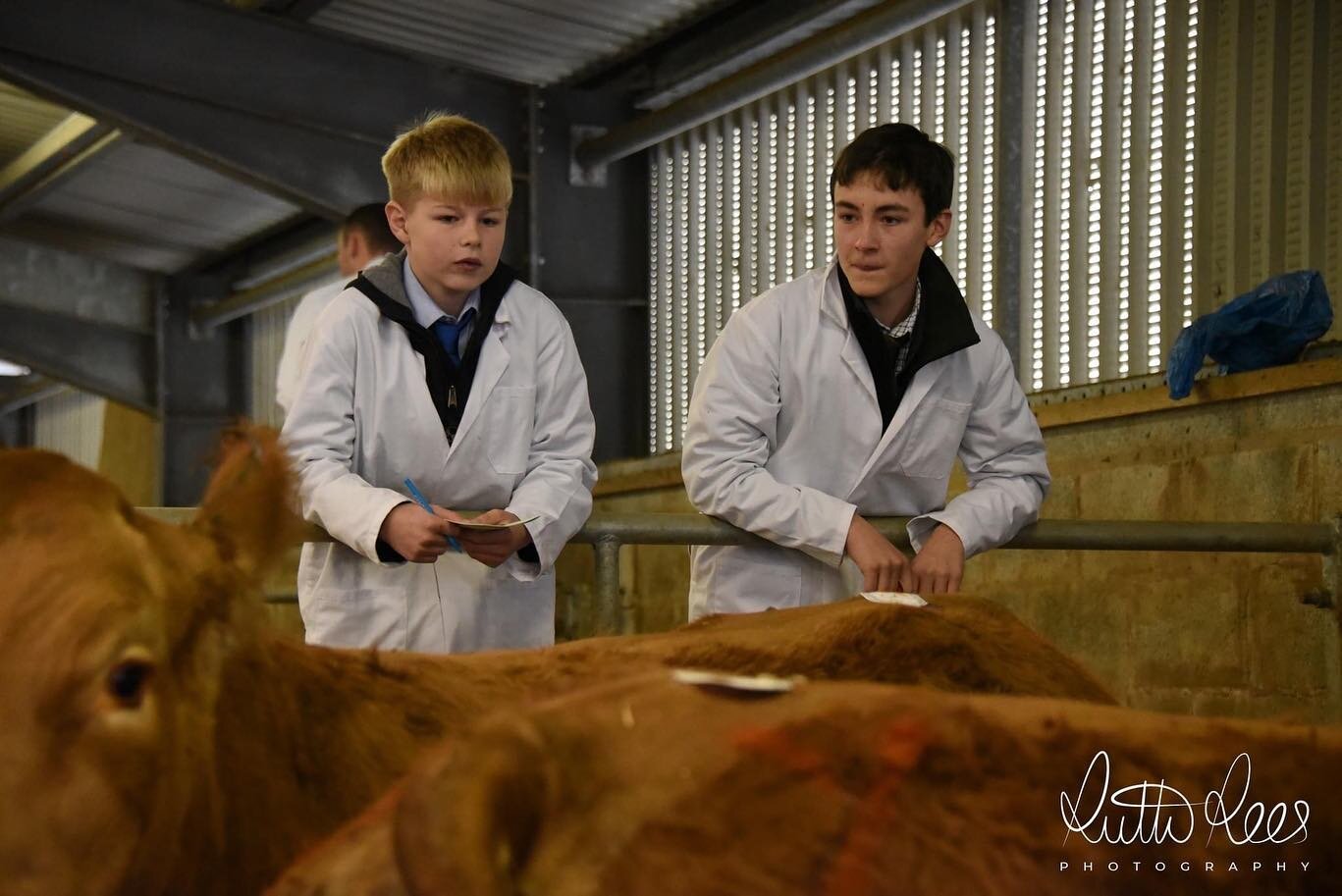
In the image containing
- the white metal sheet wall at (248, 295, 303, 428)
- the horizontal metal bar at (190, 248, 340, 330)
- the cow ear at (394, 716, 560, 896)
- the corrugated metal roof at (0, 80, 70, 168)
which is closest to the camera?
the cow ear at (394, 716, 560, 896)

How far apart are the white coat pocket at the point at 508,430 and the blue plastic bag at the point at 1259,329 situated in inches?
109

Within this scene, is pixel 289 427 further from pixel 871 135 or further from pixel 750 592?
pixel 871 135

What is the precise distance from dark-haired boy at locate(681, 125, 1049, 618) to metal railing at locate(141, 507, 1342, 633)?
0.17ft

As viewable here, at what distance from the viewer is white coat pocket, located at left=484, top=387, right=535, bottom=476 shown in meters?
2.65

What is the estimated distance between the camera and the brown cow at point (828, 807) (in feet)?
2.37

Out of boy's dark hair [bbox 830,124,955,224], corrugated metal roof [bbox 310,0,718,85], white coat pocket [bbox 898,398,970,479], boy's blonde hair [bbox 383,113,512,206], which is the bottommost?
white coat pocket [bbox 898,398,970,479]

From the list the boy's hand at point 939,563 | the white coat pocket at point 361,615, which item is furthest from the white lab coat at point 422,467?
the boy's hand at point 939,563

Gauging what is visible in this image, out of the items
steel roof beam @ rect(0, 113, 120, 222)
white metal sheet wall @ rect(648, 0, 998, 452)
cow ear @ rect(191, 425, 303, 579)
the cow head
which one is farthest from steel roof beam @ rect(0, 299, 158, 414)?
the cow head

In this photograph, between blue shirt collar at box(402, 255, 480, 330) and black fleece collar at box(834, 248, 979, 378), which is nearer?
blue shirt collar at box(402, 255, 480, 330)

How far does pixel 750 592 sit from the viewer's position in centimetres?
299

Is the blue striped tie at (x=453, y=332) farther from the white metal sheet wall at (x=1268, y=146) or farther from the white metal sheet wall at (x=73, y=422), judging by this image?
the white metal sheet wall at (x=73, y=422)

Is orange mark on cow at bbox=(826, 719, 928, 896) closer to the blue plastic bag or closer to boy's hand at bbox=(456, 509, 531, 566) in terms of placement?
boy's hand at bbox=(456, 509, 531, 566)

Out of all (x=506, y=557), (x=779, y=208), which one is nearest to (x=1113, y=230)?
(x=779, y=208)

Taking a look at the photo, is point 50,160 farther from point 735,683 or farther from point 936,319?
point 735,683
